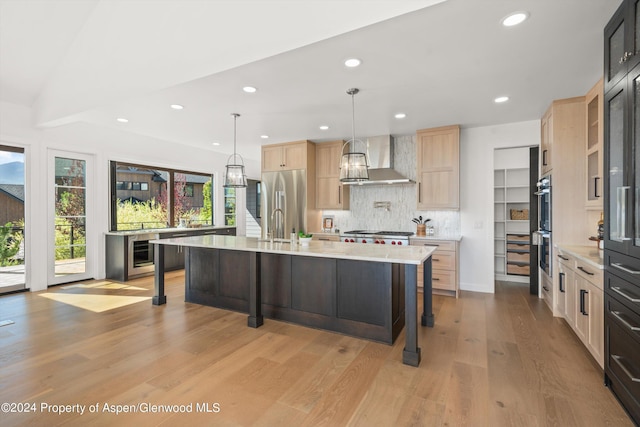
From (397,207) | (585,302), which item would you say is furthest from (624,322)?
(397,207)

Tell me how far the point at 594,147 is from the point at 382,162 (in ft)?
8.79

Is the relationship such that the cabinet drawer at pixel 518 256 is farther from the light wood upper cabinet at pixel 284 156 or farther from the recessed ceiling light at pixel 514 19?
the recessed ceiling light at pixel 514 19

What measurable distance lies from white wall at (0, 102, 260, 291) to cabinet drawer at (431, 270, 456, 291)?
540 cm

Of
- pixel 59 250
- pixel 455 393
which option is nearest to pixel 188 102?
pixel 59 250

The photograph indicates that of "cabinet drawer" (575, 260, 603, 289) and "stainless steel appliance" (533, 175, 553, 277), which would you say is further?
"stainless steel appliance" (533, 175, 553, 277)

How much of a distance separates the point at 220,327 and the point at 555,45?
387cm

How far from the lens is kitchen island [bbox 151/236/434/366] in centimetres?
280

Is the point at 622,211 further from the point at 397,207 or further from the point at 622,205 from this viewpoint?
the point at 397,207

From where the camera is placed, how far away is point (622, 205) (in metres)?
1.89

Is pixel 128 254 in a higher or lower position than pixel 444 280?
higher

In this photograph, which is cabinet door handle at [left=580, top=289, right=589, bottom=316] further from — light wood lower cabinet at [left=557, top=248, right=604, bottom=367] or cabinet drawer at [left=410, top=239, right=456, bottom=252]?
cabinet drawer at [left=410, top=239, right=456, bottom=252]

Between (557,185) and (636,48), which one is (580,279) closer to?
(557,185)

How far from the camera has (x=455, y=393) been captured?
2.08 metres

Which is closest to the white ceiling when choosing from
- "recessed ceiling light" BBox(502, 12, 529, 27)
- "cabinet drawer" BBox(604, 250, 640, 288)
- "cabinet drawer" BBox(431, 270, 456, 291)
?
"recessed ceiling light" BBox(502, 12, 529, 27)
